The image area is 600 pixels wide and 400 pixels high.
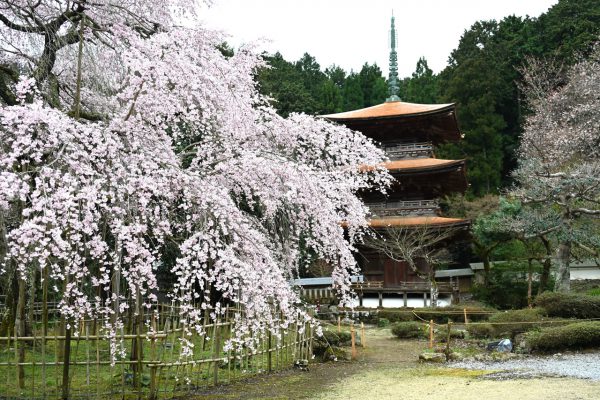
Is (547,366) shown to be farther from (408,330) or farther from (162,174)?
(162,174)

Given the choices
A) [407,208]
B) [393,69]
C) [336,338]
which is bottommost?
[336,338]

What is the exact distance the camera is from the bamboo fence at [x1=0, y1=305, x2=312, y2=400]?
22.9ft

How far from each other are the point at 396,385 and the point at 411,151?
13.4 metres

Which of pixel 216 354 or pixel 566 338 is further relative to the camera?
pixel 566 338

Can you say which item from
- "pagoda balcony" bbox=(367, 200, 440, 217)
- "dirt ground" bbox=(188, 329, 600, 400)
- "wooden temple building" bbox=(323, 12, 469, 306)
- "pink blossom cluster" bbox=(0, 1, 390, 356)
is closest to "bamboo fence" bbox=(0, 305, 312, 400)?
"dirt ground" bbox=(188, 329, 600, 400)

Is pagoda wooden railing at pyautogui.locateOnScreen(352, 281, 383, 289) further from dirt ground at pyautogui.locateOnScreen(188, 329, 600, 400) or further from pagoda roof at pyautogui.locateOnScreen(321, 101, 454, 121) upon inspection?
dirt ground at pyautogui.locateOnScreen(188, 329, 600, 400)

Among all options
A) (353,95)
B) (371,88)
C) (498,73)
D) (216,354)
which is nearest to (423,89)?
(371,88)

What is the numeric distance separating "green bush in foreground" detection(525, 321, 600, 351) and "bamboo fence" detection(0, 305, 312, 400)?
4.74 metres

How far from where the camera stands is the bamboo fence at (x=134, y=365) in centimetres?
697

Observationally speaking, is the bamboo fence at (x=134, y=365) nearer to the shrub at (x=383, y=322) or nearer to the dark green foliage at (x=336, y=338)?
the dark green foliage at (x=336, y=338)

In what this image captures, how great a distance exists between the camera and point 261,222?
8828 millimetres

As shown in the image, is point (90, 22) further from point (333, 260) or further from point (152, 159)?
point (333, 260)

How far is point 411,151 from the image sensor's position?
2114cm

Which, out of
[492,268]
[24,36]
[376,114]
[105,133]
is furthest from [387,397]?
[492,268]
